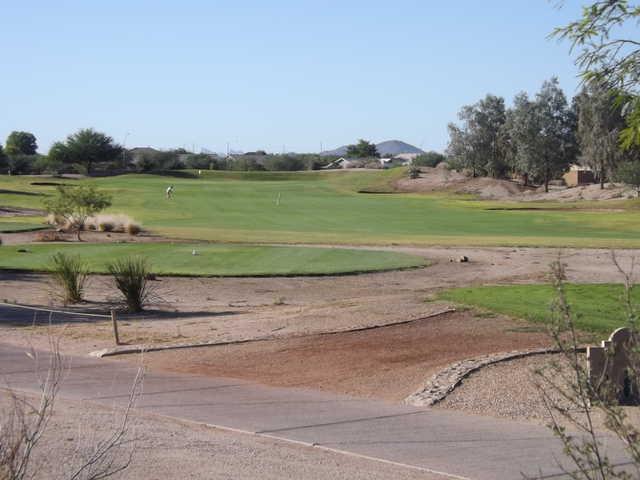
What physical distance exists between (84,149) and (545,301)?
11319 centimetres

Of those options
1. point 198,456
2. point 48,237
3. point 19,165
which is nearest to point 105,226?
point 48,237

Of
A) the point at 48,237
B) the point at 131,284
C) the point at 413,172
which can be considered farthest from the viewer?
the point at 413,172

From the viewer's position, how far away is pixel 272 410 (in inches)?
474

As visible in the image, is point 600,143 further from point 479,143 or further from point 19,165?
point 19,165

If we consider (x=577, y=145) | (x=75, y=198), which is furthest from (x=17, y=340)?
(x=577, y=145)

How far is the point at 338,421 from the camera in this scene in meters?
11.5

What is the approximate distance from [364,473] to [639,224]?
49.2m

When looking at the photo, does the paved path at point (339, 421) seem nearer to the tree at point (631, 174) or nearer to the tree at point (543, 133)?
the tree at point (631, 174)

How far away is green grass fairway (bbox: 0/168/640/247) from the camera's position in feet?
154

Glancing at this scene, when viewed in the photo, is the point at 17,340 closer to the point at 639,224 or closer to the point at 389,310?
the point at 389,310

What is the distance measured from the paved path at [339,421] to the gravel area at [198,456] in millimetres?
364

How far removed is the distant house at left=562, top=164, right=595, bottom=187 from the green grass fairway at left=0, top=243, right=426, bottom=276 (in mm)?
76594

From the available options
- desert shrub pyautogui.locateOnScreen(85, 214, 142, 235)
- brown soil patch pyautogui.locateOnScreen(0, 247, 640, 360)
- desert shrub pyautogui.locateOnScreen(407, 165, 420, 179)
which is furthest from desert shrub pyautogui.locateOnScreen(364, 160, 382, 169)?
brown soil patch pyautogui.locateOnScreen(0, 247, 640, 360)

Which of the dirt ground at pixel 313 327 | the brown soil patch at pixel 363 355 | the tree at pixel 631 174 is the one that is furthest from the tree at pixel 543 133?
the brown soil patch at pixel 363 355
